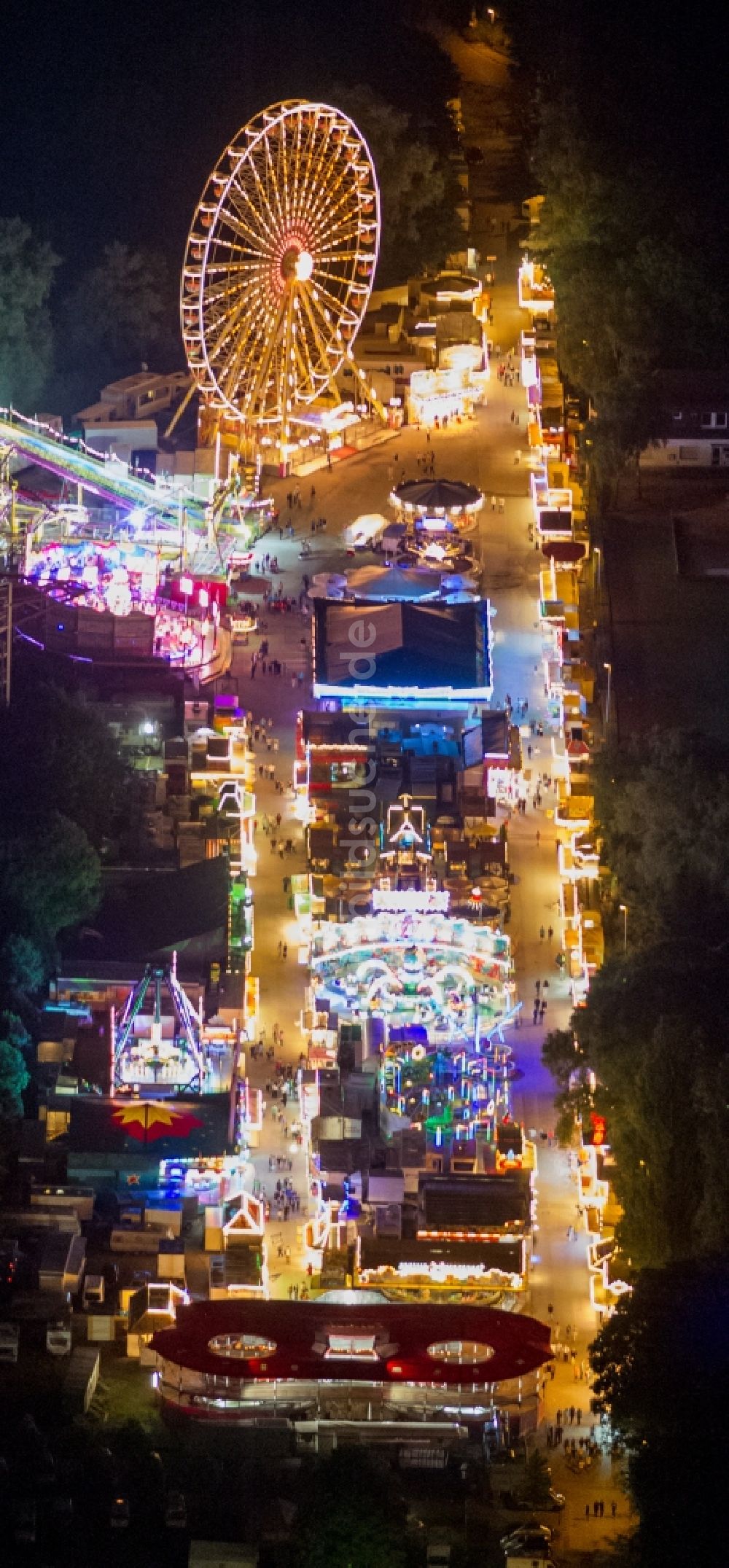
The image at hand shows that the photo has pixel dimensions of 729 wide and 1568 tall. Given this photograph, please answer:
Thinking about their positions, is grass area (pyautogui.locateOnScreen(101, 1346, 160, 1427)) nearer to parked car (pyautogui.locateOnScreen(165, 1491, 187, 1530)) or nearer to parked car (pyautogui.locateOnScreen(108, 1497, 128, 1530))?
parked car (pyautogui.locateOnScreen(165, 1491, 187, 1530))

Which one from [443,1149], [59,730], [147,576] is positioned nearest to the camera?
[443,1149]

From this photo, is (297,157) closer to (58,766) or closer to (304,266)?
(304,266)

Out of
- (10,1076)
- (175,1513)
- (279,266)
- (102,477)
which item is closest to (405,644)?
(102,477)

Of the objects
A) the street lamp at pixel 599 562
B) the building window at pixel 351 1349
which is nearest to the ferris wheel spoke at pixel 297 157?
the street lamp at pixel 599 562

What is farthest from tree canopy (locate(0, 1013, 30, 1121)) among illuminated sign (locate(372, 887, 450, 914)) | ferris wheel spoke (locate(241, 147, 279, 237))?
ferris wheel spoke (locate(241, 147, 279, 237))

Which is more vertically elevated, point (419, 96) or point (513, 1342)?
point (419, 96)

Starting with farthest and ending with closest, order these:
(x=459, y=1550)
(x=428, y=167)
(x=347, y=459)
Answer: (x=428, y=167)
(x=347, y=459)
(x=459, y=1550)

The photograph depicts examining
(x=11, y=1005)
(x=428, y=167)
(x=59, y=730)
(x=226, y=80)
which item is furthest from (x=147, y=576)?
(x=226, y=80)

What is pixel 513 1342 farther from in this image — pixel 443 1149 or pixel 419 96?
pixel 419 96
